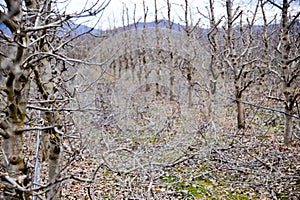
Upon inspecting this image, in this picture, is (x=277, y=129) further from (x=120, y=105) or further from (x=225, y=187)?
(x=120, y=105)

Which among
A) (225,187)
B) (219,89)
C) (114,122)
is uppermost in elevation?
(219,89)

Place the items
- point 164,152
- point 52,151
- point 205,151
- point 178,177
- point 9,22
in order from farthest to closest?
point 164,152, point 205,151, point 178,177, point 52,151, point 9,22

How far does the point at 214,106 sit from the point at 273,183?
246 inches

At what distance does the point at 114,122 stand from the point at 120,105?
1849 mm

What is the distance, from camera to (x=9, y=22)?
5.48 feet

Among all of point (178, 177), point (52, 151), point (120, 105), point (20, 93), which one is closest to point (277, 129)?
point (178, 177)

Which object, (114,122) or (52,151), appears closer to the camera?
(52,151)

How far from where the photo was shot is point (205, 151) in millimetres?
6418

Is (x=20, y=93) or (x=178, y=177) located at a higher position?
(x=20, y=93)

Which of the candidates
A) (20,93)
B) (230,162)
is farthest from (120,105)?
(20,93)

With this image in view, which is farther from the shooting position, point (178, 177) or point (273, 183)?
point (178, 177)

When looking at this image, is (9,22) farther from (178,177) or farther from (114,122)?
(114,122)

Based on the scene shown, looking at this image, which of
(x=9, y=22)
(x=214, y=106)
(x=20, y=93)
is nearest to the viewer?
(x=9, y=22)

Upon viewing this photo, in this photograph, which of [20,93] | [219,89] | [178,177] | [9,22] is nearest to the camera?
[9,22]
